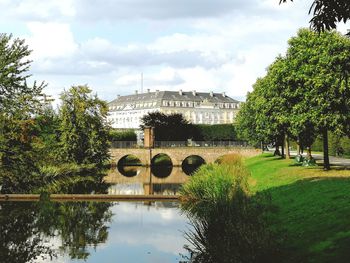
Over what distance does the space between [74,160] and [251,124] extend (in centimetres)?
2275

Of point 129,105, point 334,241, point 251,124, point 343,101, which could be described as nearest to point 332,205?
point 334,241

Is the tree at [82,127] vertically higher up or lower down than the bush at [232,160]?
higher up

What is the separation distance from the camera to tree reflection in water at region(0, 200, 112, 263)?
18.2 meters

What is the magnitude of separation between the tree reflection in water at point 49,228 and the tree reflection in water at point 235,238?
4235 millimetres

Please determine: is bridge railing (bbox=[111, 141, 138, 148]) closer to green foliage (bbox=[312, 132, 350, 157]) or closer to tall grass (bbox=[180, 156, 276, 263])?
green foliage (bbox=[312, 132, 350, 157])

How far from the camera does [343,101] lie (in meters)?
28.5

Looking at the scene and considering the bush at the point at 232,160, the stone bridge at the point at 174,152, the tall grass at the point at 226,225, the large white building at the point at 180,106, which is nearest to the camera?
the tall grass at the point at 226,225

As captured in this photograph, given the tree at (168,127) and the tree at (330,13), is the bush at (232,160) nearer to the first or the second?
the tree at (168,127)

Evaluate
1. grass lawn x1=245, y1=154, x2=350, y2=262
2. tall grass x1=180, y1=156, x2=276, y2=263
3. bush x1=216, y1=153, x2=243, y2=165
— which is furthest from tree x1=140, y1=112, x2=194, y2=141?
grass lawn x1=245, y1=154, x2=350, y2=262

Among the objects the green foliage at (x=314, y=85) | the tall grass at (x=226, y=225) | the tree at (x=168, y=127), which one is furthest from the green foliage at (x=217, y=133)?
the tall grass at (x=226, y=225)

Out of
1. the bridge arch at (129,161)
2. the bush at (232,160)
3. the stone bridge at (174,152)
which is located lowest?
the bridge arch at (129,161)

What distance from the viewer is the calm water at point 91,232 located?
58.8ft

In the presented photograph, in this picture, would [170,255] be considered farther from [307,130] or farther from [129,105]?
[129,105]

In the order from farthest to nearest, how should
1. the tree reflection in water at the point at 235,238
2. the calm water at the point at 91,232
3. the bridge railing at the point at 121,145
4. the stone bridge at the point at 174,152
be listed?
the bridge railing at the point at 121,145 → the stone bridge at the point at 174,152 → the calm water at the point at 91,232 → the tree reflection in water at the point at 235,238
